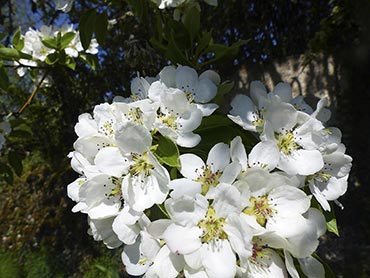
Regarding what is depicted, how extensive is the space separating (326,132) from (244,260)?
1.07 feet

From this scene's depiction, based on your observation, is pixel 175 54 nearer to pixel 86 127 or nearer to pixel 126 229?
pixel 86 127

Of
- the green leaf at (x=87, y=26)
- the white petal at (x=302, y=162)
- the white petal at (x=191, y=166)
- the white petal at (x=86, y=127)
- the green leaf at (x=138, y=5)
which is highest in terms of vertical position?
A: the green leaf at (x=138, y=5)

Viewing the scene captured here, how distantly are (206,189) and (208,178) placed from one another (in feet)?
0.07

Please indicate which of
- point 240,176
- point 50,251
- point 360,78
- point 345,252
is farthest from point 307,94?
point 50,251

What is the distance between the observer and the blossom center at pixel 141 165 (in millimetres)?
726

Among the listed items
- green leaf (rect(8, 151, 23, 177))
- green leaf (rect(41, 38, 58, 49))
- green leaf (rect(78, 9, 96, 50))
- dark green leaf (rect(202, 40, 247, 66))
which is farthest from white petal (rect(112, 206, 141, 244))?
green leaf (rect(8, 151, 23, 177))

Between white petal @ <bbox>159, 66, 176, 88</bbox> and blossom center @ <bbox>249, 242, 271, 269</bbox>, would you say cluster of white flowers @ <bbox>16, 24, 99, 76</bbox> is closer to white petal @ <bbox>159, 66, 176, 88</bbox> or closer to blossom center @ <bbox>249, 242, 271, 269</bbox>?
white petal @ <bbox>159, 66, 176, 88</bbox>

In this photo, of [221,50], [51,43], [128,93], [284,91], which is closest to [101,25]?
[51,43]

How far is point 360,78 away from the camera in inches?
93.1

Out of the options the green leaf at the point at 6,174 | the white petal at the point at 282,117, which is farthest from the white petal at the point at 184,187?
the green leaf at the point at 6,174

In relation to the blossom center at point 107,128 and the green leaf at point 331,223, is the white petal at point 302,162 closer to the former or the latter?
the green leaf at point 331,223

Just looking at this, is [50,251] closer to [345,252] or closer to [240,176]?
[345,252]

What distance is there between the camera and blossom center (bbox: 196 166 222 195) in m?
0.71

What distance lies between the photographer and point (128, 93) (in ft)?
8.66
